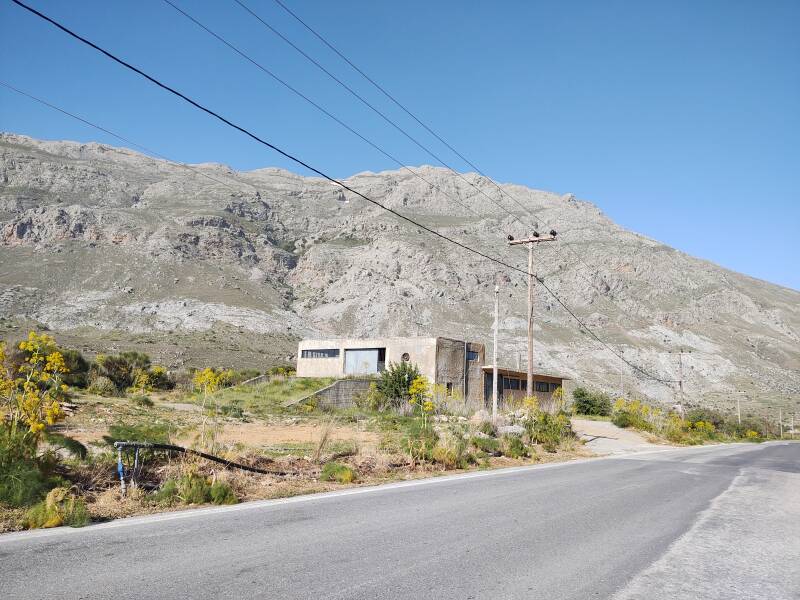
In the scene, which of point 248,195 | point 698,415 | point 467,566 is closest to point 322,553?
point 467,566

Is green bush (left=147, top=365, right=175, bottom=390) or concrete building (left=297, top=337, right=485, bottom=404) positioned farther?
concrete building (left=297, top=337, right=485, bottom=404)

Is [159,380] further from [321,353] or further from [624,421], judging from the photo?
[624,421]


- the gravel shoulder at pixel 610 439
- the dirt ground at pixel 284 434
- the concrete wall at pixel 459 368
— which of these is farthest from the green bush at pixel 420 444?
the concrete wall at pixel 459 368

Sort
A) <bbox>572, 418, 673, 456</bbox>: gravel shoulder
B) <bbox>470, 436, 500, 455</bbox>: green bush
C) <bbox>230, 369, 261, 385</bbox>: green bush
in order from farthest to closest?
<bbox>230, 369, 261, 385</bbox>: green bush
<bbox>572, 418, 673, 456</bbox>: gravel shoulder
<bbox>470, 436, 500, 455</bbox>: green bush

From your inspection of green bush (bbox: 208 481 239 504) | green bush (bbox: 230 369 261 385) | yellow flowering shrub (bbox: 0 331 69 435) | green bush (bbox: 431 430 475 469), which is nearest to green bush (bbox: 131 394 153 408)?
green bush (bbox: 431 430 475 469)

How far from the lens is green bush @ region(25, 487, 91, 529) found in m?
6.52

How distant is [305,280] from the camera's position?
12706cm

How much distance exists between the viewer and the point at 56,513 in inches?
261

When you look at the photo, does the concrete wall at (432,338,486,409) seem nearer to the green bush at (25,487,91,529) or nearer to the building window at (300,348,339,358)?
the building window at (300,348,339,358)

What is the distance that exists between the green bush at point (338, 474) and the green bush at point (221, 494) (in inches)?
112

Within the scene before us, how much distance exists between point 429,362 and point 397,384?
9093 millimetres

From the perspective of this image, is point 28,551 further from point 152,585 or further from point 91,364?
point 91,364

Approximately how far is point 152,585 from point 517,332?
3933 inches

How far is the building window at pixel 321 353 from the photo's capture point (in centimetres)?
5347
